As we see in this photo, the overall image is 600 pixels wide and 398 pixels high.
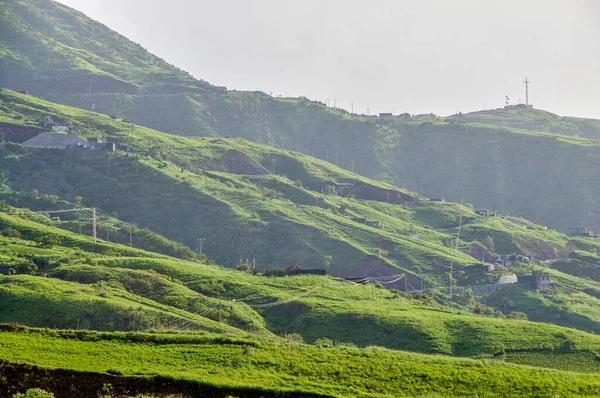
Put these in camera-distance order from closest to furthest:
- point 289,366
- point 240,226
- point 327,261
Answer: point 289,366 → point 327,261 → point 240,226

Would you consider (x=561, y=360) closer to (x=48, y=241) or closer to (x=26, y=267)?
(x=26, y=267)

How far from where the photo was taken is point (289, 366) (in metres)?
69.9

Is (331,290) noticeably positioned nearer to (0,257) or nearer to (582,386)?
(0,257)

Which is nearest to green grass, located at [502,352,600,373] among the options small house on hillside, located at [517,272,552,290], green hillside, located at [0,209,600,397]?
green hillside, located at [0,209,600,397]

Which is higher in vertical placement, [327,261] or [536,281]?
[327,261]

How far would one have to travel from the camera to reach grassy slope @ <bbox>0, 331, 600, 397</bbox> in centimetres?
6575

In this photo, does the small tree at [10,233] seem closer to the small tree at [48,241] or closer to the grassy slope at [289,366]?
the small tree at [48,241]

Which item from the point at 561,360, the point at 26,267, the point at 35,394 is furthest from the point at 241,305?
the point at 35,394

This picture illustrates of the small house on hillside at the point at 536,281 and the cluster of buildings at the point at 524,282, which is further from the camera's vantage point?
the small house on hillside at the point at 536,281

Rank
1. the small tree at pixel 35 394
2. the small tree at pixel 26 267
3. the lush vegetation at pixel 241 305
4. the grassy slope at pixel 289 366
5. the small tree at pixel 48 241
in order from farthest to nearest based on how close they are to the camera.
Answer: the small tree at pixel 48 241 → the small tree at pixel 26 267 → the lush vegetation at pixel 241 305 → the grassy slope at pixel 289 366 → the small tree at pixel 35 394

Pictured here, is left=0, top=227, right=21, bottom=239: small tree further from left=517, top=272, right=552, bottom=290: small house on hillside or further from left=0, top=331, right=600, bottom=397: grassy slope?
left=517, top=272, right=552, bottom=290: small house on hillside

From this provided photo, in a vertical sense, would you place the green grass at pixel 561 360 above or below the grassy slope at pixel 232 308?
below

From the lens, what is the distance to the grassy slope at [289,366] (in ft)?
216

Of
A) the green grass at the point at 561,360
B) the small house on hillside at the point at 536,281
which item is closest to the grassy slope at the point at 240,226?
the small house on hillside at the point at 536,281
